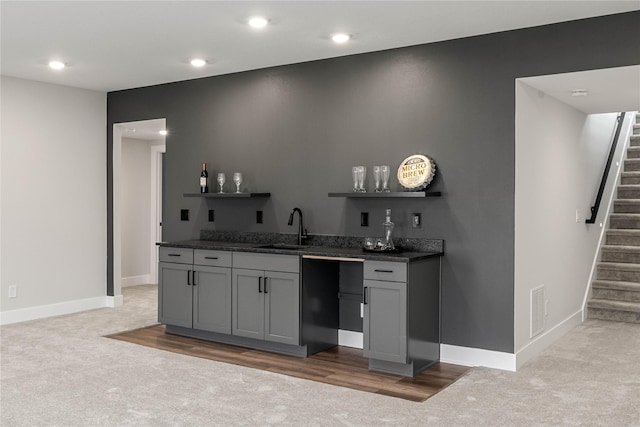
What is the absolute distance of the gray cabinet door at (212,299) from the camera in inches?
208

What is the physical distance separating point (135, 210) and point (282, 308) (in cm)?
449

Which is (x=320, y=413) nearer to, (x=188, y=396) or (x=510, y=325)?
(x=188, y=396)

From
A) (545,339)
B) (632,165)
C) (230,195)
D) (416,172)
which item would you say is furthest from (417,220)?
(632,165)

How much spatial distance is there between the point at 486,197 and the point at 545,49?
111 centimetres

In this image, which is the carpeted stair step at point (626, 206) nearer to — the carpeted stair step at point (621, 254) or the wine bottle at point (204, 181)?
the carpeted stair step at point (621, 254)

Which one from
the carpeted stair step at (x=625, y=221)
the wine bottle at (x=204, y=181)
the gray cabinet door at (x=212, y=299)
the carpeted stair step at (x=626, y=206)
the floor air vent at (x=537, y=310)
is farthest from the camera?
the carpeted stair step at (x=626, y=206)

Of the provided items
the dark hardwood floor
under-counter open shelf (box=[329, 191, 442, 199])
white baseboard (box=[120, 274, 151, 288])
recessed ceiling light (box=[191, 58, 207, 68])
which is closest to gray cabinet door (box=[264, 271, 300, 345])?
the dark hardwood floor

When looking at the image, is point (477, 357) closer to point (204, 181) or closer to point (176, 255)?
point (176, 255)

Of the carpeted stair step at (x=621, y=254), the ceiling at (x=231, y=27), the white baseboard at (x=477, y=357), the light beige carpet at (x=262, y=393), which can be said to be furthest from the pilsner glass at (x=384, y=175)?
the carpeted stair step at (x=621, y=254)

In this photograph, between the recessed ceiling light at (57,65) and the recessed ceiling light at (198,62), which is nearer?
the recessed ceiling light at (198,62)

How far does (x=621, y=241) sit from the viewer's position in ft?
23.5

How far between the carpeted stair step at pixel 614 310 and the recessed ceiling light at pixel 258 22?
4.37 meters

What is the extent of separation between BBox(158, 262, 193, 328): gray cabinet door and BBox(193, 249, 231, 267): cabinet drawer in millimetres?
136

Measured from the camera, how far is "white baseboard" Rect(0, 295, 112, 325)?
20.3 feet
